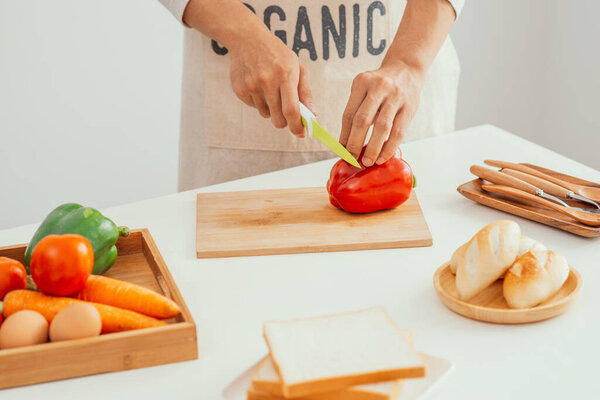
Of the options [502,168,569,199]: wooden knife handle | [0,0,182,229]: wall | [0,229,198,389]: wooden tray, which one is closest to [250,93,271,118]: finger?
[502,168,569,199]: wooden knife handle

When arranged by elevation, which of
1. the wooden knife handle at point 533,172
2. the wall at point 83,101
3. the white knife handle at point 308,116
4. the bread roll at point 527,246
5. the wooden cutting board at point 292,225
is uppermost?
the white knife handle at point 308,116

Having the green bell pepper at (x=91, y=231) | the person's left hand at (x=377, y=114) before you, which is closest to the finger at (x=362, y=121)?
the person's left hand at (x=377, y=114)

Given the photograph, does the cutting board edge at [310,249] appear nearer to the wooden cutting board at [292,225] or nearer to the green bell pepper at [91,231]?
the wooden cutting board at [292,225]

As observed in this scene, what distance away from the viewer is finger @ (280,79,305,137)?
52.4 inches

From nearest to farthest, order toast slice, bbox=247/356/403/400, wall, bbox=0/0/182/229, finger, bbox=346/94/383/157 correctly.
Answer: toast slice, bbox=247/356/403/400
finger, bbox=346/94/383/157
wall, bbox=0/0/182/229

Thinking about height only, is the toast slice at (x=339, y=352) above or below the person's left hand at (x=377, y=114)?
below

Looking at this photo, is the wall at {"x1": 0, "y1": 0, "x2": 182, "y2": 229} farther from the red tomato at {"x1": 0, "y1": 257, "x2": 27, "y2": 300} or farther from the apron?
the red tomato at {"x1": 0, "y1": 257, "x2": 27, "y2": 300}

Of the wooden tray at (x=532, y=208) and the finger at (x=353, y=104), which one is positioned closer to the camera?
the wooden tray at (x=532, y=208)

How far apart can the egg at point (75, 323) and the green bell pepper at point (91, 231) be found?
204 millimetres

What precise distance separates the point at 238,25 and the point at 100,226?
0.59 m

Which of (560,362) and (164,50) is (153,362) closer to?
(560,362)

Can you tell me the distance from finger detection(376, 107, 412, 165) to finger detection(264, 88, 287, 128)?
21 centimetres

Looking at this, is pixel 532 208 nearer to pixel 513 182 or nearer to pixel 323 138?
pixel 513 182

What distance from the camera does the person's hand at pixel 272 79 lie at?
4.42ft
